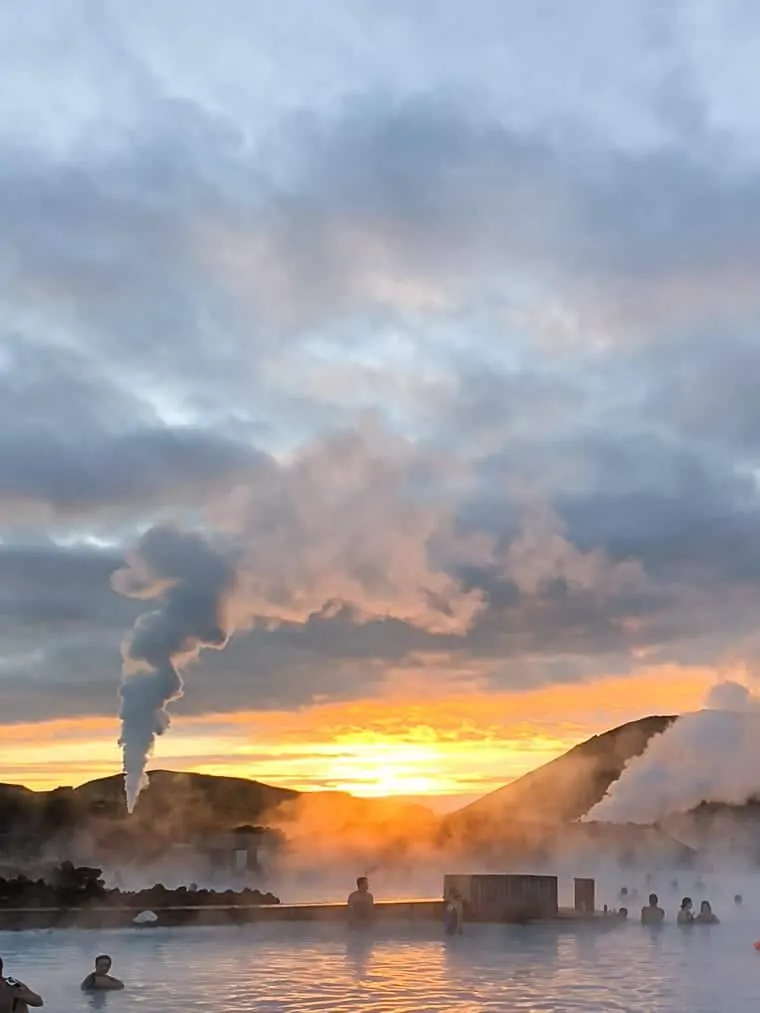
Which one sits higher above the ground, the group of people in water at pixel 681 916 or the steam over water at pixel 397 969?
the group of people in water at pixel 681 916

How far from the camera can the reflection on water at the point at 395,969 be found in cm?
3847

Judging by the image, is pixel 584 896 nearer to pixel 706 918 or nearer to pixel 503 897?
pixel 503 897

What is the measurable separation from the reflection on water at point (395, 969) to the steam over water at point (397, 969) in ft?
0.18

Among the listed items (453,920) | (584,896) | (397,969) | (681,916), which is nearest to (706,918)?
(681,916)

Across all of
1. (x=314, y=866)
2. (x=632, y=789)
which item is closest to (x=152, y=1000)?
(x=632, y=789)

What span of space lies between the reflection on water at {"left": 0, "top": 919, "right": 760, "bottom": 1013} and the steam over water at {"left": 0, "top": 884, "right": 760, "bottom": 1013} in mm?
55

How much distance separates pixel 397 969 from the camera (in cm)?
4822

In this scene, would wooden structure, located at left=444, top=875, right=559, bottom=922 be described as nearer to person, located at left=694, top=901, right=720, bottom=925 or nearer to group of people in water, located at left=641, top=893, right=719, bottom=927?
group of people in water, located at left=641, top=893, right=719, bottom=927

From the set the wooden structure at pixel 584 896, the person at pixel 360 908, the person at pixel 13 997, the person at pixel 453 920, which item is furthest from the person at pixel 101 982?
the wooden structure at pixel 584 896

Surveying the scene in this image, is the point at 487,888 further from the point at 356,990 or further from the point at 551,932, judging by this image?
the point at 356,990

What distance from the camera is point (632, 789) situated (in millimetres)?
147750

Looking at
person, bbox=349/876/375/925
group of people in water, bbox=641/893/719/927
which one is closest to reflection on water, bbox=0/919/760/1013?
person, bbox=349/876/375/925

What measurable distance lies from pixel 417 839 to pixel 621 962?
128m

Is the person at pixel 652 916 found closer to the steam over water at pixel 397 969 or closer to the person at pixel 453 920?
the steam over water at pixel 397 969
